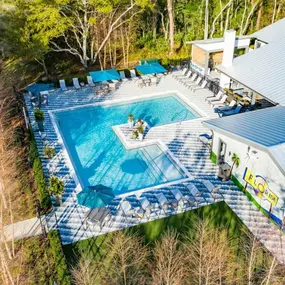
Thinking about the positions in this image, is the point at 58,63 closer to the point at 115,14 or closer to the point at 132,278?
the point at 115,14

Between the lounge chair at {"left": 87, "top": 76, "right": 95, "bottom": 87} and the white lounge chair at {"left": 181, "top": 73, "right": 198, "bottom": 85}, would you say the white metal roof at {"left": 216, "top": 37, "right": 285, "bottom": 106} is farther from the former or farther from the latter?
the lounge chair at {"left": 87, "top": 76, "right": 95, "bottom": 87}

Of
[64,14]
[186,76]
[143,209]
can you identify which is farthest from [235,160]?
[64,14]

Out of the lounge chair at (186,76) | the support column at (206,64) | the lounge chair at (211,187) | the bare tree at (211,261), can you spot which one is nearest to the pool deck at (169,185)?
the lounge chair at (211,187)

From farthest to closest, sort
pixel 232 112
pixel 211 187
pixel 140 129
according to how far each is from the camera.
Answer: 1. pixel 232 112
2. pixel 140 129
3. pixel 211 187

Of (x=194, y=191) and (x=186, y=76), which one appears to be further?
(x=186, y=76)

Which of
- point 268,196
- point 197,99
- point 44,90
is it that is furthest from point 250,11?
point 268,196

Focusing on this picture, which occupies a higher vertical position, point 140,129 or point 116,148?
point 140,129

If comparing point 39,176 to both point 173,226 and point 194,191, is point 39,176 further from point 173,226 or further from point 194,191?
point 194,191

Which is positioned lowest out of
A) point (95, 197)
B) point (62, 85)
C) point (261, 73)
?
point (62, 85)

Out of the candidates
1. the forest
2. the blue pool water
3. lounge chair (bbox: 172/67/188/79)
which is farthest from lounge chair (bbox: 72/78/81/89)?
lounge chair (bbox: 172/67/188/79)
